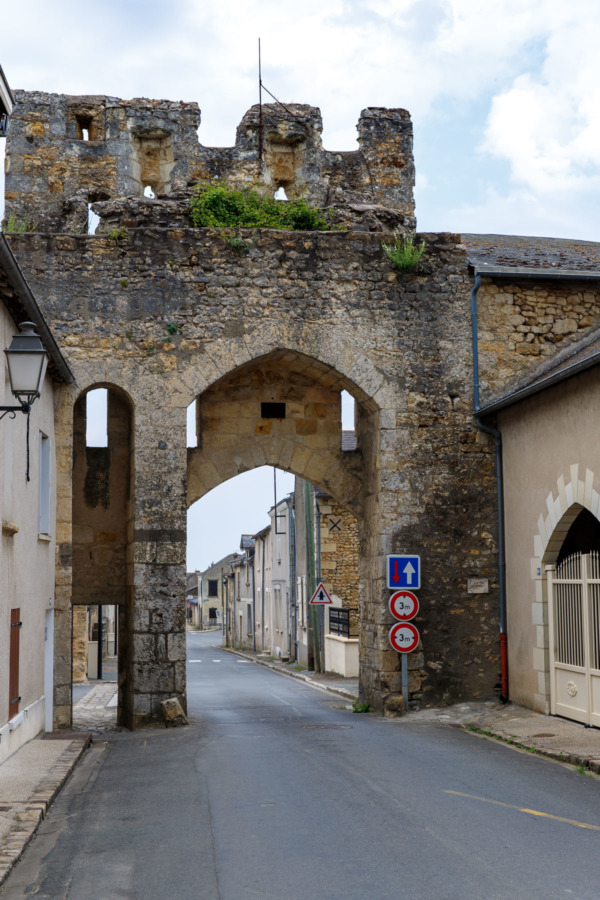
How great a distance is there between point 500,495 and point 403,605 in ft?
Result: 6.71

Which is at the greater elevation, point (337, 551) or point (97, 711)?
point (337, 551)

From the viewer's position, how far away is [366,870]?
5.19 metres

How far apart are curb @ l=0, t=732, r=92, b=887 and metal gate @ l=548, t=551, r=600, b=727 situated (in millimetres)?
5218

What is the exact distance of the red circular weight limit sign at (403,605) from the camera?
1284cm

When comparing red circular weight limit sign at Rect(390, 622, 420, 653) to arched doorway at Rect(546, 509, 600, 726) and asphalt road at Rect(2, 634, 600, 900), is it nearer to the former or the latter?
arched doorway at Rect(546, 509, 600, 726)

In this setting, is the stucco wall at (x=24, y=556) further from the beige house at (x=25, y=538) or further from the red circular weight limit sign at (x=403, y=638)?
the red circular weight limit sign at (x=403, y=638)

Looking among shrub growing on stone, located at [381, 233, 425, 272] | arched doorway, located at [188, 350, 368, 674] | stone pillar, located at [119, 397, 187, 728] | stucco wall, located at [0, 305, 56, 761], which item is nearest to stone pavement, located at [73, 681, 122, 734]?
stone pillar, located at [119, 397, 187, 728]

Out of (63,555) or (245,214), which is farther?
(245,214)

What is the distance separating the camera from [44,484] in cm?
1219

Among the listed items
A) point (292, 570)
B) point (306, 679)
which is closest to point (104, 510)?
point (306, 679)

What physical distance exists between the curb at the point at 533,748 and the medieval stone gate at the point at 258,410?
5.28 ft

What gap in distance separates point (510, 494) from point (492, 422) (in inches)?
41.7

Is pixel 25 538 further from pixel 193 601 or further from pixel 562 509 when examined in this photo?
pixel 193 601

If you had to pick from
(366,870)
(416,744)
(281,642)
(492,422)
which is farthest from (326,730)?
(281,642)
